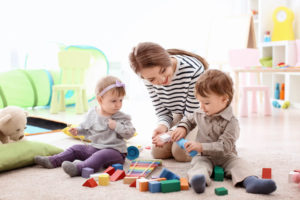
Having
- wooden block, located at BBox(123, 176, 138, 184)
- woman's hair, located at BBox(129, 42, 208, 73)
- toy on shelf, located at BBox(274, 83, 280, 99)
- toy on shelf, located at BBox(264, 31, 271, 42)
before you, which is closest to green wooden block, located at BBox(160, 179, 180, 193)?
wooden block, located at BBox(123, 176, 138, 184)

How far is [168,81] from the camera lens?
1764 mm

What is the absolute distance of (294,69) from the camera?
10.5 feet

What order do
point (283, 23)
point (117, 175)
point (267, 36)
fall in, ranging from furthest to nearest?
point (267, 36) < point (283, 23) < point (117, 175)

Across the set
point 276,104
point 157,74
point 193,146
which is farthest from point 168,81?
point 276,104

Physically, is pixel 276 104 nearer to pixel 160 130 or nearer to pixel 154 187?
pixel 160 130

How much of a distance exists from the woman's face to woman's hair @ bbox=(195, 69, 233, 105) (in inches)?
7.0

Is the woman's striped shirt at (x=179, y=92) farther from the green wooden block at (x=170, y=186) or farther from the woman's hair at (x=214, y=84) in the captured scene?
the green wooden block at (x=170, y=186)

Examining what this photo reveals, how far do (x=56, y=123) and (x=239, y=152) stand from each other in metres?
1.60

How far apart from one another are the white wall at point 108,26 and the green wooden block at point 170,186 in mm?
3440

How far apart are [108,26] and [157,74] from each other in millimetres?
3395

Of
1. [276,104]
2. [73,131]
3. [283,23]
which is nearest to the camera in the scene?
[73,131]

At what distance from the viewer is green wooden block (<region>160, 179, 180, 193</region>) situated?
143cm

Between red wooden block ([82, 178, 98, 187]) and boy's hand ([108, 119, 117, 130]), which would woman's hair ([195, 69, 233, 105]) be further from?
red wooden block ([82, 178, 98, 187])

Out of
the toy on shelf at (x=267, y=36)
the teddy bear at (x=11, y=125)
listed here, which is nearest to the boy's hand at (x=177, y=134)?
the teddy bear at (x=11, y=125)
